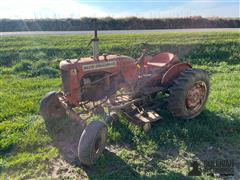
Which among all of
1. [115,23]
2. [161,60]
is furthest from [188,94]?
[115,23]

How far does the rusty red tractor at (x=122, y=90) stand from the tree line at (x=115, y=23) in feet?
75.1

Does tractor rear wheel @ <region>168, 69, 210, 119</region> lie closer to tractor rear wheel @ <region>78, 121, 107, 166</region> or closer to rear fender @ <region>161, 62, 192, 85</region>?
rear fender @ <region>161, 62, 192, 85</region>

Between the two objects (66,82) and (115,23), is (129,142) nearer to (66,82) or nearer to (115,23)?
(66,82)

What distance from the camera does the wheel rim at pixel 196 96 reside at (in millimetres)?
5582

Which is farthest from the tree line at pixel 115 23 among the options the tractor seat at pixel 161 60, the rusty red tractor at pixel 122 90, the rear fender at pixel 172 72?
the rusty red tractor at pixel 122 90

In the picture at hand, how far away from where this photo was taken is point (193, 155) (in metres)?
4.62

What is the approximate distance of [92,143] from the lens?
13.4ft

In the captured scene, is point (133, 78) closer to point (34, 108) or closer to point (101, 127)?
A: point (101, 127)

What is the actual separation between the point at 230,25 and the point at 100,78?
3026 centimetres

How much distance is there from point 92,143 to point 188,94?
2405mm

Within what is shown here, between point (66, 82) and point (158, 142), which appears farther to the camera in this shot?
point (158, 142)

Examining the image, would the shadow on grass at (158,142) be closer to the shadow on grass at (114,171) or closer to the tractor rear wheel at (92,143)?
the shadow on grass at (114,171)

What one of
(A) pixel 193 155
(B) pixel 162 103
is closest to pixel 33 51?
(B) pixel 162 103

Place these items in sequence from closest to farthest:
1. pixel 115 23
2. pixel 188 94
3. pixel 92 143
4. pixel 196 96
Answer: pixel 92 143 < pixel 188 94 < pixel 196 96 < pixel 115 23
